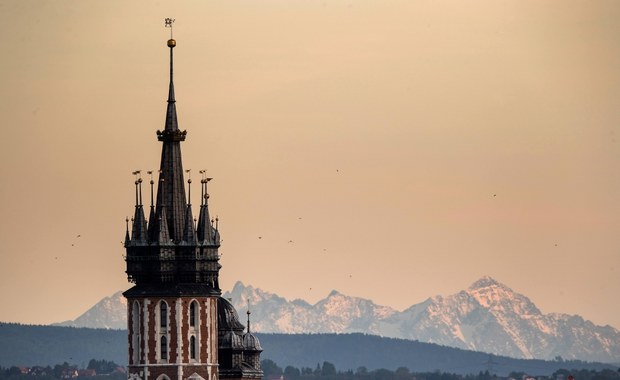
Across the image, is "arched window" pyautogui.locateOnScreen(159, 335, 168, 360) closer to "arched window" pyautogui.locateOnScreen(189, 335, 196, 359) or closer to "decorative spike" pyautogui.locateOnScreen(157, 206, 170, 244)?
"arched window" pyautogui.locateOnScreen(189, 335, 196, 359)

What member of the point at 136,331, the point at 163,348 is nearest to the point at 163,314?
the point at 136,331

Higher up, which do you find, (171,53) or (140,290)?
(171,53)

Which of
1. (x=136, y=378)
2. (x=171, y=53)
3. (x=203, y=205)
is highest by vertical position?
(x=171, y=53)

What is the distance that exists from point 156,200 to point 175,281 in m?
6.15

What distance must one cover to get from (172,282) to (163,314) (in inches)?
95.3

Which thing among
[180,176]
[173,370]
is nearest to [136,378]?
[173,370]

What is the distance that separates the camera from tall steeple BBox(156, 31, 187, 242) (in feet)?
615

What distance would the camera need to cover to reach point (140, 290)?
Result: 185750 millimetres

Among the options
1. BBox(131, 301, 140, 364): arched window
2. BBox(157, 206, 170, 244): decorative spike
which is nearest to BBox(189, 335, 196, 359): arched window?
BBox(131, 301, 140, 364): arched window

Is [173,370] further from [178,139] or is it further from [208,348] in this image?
[178,139]

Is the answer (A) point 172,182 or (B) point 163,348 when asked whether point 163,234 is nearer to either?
(A) point 172,182

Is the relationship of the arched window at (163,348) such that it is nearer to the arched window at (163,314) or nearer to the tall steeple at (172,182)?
the arched window at (163,314)

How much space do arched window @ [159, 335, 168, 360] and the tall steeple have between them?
7.22m

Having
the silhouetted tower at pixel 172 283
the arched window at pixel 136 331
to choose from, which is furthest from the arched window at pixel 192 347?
the arched window at pixel 136 331
